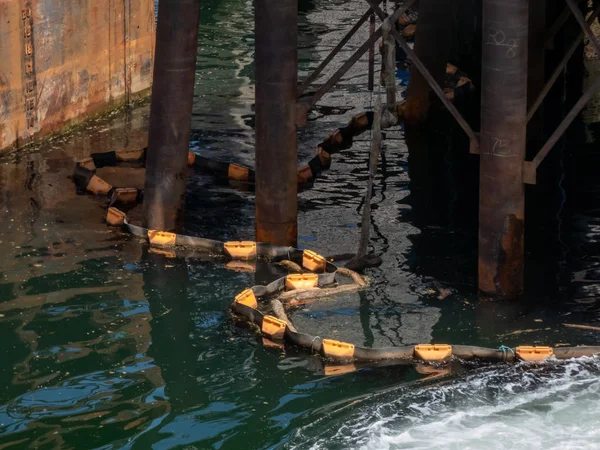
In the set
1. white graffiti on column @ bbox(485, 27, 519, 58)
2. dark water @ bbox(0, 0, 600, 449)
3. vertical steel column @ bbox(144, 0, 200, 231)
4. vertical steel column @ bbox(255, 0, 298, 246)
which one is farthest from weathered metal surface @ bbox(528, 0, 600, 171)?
vertical steel column @ bbox(144, 0, 200, 231)

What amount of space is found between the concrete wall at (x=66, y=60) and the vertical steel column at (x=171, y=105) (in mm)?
4406

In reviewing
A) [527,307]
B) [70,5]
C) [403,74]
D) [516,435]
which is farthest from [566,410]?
[403,74]

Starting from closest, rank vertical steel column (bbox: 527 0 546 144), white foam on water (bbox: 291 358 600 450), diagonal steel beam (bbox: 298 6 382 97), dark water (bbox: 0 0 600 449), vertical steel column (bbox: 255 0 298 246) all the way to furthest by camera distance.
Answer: white foam on water (bbox: 291 358 600 450) < dark water (bbox: 0 0 600 449) < vertical steel column (bbox: 255 0 298 246) < diagonal steel beam (bbox: 298 6 382 97) < vertical steel column (bbox: 527 0 546 144)

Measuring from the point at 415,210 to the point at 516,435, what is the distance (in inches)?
229

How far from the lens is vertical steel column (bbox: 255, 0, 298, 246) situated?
12266mm

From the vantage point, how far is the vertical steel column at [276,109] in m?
12.3

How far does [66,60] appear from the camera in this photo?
18594 millimetres

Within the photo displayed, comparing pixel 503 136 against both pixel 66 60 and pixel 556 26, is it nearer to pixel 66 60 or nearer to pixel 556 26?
pixel 556 26

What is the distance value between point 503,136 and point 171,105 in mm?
3953

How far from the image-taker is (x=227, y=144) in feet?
61.1

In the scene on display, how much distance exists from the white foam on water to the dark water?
0.02 meters

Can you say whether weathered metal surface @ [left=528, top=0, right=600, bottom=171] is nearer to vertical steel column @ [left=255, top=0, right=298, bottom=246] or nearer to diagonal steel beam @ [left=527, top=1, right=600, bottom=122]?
diagonal steel beam @ [left=527, top=1, right=600, bottom=122]

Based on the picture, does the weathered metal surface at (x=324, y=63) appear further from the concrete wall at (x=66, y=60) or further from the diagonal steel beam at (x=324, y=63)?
the concrete wall at (x=66, y=60)

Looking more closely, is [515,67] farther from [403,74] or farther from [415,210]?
[403,74]
